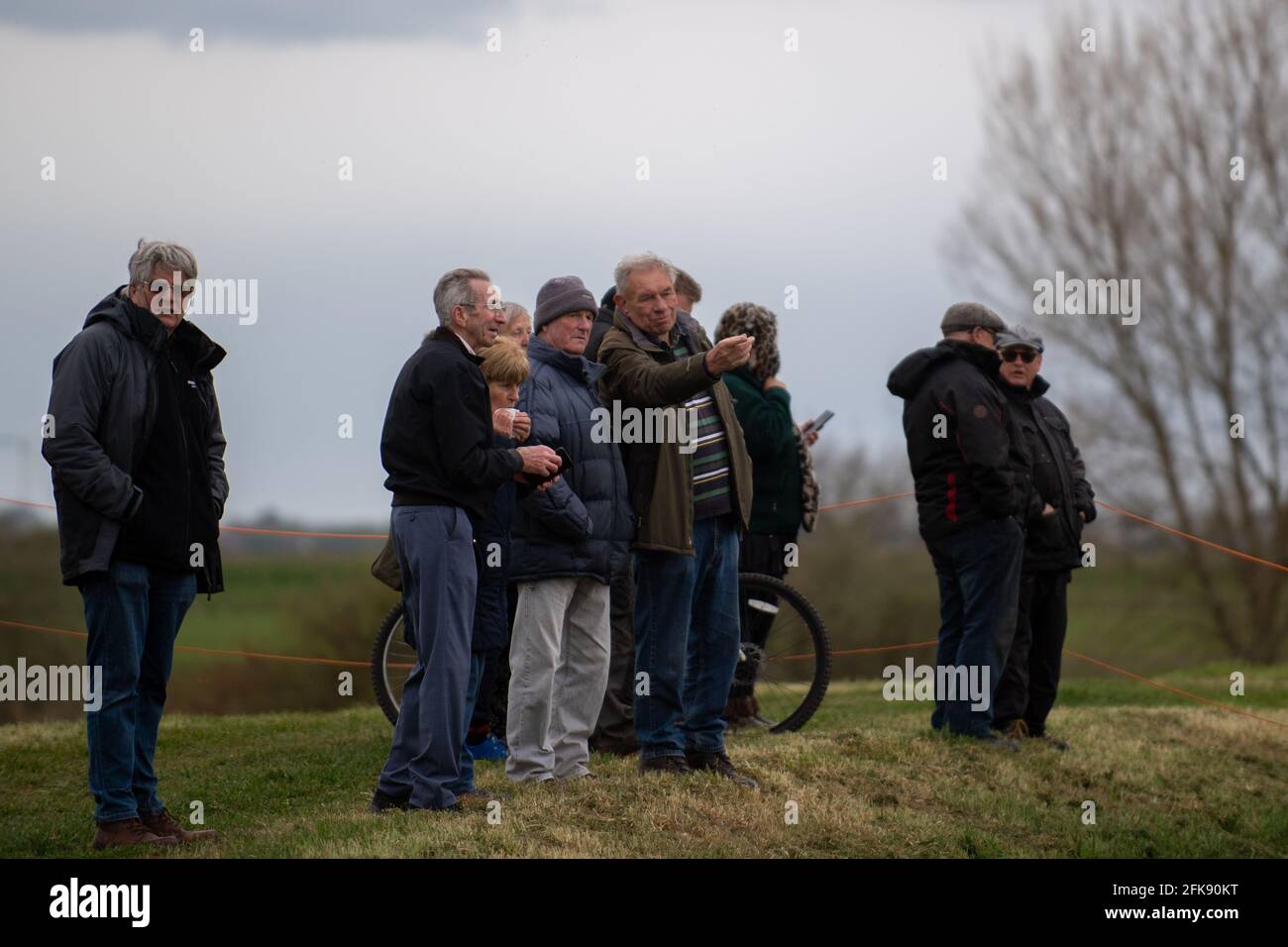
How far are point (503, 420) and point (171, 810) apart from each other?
220 centimetres

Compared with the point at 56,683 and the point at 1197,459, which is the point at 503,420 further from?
the point at 1197,459

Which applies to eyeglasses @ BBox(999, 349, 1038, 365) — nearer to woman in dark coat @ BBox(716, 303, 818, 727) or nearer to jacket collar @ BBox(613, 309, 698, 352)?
woman in dark coat @ BBox(716, 303, 818, 727)

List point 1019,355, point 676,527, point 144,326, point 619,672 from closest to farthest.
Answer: point 144,326, point 676,527, point 619,672, point 1019,355

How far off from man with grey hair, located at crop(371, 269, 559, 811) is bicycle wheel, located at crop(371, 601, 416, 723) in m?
2.43

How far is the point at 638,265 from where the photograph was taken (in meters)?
7.29

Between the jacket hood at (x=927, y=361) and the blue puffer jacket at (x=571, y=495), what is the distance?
93.2 inches

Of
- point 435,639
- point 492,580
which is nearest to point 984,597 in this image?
point 492,580

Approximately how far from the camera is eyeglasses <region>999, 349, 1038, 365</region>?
930 centimetres

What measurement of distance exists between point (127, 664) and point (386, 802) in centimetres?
115

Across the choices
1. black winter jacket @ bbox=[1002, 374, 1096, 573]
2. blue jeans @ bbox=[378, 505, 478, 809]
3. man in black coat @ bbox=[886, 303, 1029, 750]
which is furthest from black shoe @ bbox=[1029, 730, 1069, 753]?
blue jeans @ bbox=[378, 505, 478, 809]

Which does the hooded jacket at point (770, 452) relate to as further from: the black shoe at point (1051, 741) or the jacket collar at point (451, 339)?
the jacket collar at point (451, 339)

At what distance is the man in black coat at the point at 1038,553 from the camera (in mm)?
9336

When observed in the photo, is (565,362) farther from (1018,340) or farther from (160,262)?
(1018,340)
